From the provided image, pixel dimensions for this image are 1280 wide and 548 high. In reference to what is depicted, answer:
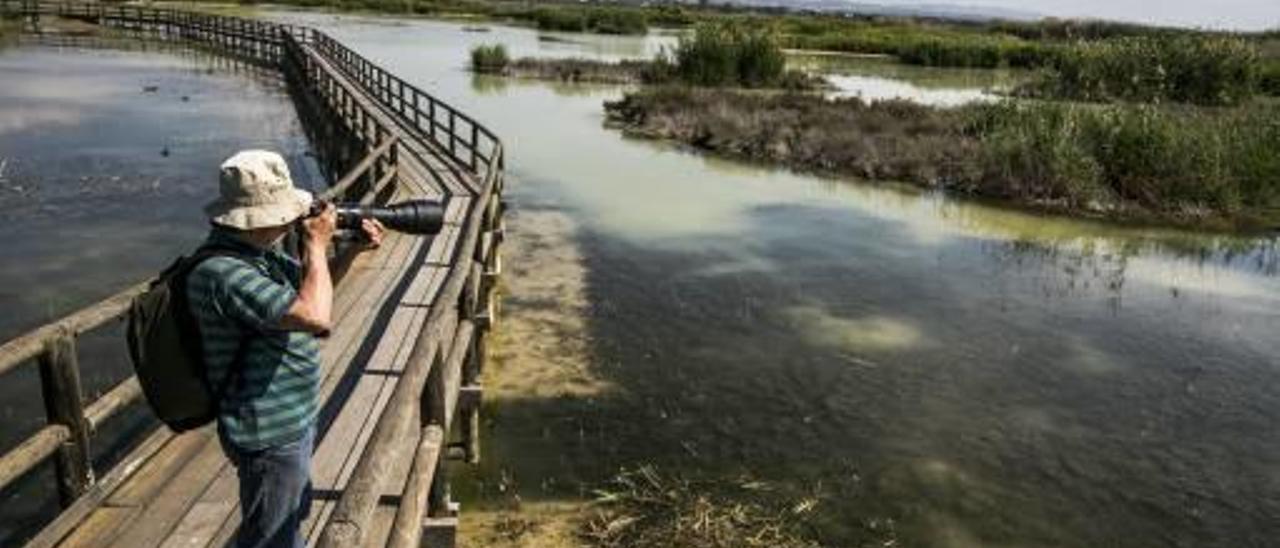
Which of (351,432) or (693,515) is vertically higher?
(351,432)

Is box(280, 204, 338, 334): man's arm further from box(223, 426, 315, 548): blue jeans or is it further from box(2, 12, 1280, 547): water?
box(2, 12, 1280, 547): water

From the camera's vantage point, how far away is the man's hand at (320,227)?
12.1 feet

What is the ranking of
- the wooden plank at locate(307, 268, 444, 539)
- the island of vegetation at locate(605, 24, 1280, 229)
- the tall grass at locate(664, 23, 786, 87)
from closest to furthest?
the wooden plank at locate(307, 268, 444, 539), the island of vegetation at locate(605, 24, 1280, 229), the tall grass at locate(664, 23, 786, 87)

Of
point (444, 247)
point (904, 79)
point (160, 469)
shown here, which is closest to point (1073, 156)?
point (444, 247)

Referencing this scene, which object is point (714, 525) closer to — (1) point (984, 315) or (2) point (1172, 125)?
(1) point (984, 315)

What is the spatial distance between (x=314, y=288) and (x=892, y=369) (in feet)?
30.1

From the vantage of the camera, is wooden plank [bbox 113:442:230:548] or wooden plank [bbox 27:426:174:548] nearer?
wooden plank [bbox 27:426:174:548]

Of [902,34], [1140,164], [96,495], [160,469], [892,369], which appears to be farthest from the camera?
[902,34]

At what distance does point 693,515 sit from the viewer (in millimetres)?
8234

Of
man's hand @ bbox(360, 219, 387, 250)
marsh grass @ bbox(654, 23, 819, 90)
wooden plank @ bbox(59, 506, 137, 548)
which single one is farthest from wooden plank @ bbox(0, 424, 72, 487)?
marsh grass @ bbox(654, 23, 819, 90)

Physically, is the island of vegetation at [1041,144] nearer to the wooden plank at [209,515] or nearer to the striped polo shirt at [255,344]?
the wooden plank at [209,515]

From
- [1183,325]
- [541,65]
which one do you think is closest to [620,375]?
[1183,325]

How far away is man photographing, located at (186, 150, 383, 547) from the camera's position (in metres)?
3.55

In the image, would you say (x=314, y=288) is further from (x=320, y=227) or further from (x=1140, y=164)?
(x=1140, y=164)
